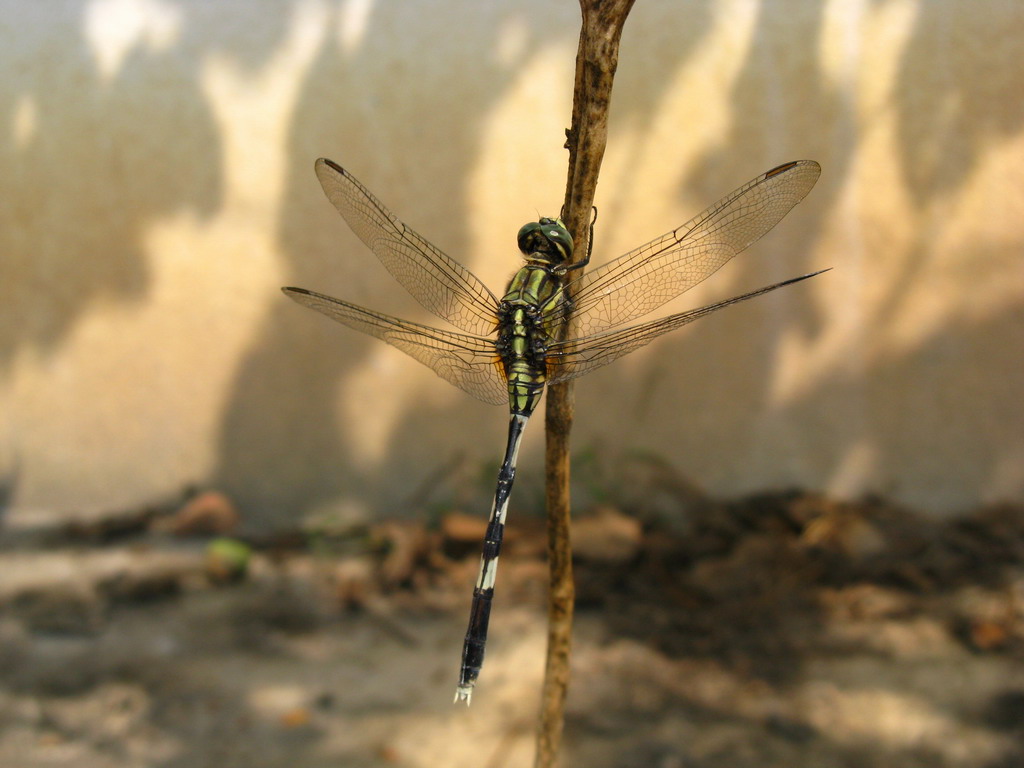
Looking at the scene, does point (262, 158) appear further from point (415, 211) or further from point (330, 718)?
point (330, 718)

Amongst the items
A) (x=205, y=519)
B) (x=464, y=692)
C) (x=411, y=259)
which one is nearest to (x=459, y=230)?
(x=205, y=519)

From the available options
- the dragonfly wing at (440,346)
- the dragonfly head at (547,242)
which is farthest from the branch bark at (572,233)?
the dragonfly wing at (440,346)

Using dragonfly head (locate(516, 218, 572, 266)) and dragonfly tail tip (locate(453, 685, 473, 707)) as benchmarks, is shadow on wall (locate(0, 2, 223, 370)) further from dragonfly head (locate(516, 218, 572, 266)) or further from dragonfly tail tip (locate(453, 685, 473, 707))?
dragonfly tail tip (locate(453, 685, 473, 707))

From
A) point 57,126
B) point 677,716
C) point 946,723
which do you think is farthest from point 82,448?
point 946,723

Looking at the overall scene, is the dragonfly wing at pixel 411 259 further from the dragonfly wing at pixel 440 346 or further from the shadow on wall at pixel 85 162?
the shadow on wall at pixel 85 162

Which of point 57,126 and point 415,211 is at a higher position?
point 57,126
